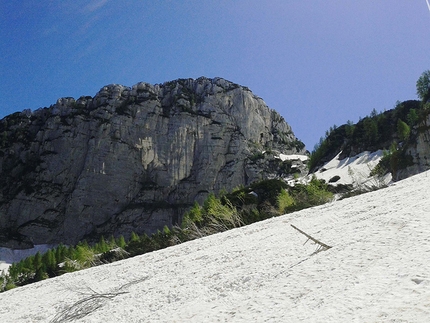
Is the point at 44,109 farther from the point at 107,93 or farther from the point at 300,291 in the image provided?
the point at 300,291

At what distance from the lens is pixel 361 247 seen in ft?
11.2

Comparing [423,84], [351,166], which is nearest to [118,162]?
[351,166]

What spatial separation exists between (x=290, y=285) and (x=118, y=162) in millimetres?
96267

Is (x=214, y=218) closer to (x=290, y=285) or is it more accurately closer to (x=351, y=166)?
(x=290, y=285)

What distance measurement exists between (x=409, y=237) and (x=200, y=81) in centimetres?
11874

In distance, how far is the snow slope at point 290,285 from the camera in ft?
7.55

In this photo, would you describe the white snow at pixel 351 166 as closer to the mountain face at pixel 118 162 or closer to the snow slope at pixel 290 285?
the mountain face at pixel 118 162

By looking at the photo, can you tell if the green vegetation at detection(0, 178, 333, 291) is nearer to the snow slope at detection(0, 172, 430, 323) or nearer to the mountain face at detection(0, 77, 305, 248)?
the snow slope at detection(0, 172, 430, 323)

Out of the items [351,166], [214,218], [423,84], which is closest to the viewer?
[214,218]

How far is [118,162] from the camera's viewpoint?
312 feet

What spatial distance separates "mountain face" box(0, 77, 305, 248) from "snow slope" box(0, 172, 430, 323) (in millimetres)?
87073

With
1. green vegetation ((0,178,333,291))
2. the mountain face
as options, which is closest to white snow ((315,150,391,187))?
green vegetation ((0,178,333,291))

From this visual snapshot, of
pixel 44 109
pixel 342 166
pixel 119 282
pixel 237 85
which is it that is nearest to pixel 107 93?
pixel 44 109

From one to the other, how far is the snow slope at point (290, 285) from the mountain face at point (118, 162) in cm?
8707
